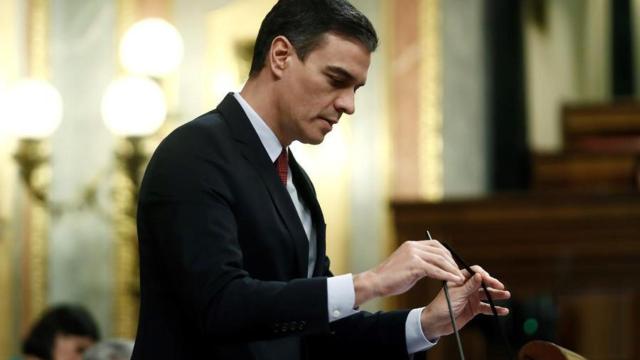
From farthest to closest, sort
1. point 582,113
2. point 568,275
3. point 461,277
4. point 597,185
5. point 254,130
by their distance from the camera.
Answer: point 582,113 → point 597,185 → point 568,275 → point 254,130 → point 461,277

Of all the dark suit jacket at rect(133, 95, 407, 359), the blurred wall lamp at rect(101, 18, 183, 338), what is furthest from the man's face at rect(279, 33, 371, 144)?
the blurred wall lamp at rect(101, 18, 183, 338)

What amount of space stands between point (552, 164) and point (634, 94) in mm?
858

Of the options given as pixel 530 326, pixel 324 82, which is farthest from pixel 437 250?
pixel 530 326

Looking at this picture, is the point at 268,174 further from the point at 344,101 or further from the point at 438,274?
the point at 438,274

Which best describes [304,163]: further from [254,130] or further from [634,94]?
[254,130]

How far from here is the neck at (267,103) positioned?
2.48 m

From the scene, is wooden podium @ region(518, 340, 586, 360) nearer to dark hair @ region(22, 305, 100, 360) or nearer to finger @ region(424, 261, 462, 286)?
finger @ region(424, 261, 462, 286)

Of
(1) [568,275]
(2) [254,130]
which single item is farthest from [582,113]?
(2) [254,130]

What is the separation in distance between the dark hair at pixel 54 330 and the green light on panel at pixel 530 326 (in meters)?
1.69

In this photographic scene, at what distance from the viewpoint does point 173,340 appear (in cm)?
235

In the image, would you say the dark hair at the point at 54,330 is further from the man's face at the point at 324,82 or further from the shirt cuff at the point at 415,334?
the man's face at the point at 324,82

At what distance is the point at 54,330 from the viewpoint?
15.3ft

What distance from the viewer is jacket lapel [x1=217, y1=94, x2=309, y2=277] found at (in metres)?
2.40

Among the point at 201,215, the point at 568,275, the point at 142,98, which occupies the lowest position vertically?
the point at 568,275
